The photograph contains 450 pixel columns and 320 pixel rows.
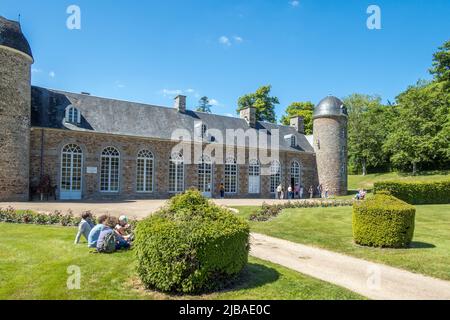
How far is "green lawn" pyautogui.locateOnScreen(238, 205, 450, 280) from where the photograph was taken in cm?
838

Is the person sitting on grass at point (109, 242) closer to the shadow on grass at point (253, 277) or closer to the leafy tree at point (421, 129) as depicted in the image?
the shadow on grass at point (253, 277)

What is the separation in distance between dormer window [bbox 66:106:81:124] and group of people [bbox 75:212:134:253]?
1575 cm

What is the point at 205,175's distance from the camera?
29.0 metres

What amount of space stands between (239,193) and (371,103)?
34.9 m

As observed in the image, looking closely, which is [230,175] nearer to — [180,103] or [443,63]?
[180,103]

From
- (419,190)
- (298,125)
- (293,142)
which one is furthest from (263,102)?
(419,190)

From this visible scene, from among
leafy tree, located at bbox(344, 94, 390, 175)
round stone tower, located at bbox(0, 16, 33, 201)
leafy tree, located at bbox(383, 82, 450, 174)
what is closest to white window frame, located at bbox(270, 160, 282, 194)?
leafy tree, located at bbox(383, 82, 450, 174)

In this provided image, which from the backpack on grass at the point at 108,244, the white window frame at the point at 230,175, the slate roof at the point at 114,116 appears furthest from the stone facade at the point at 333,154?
the backpack on grass at the point at 108,244

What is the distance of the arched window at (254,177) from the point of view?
103 feet

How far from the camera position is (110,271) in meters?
7.00

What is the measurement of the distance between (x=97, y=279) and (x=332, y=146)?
102 feet

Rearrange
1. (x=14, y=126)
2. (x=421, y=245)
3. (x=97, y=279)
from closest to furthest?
(x=97, y=279) < (x=421, y=245) < (x=14, y=126)

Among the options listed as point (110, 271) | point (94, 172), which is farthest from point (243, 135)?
point (110, 271)

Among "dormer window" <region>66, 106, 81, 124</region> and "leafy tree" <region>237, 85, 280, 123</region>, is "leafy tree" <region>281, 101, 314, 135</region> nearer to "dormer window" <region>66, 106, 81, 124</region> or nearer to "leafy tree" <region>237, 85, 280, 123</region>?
"leafy tree" <region>237, 85, 280, 123</region>
